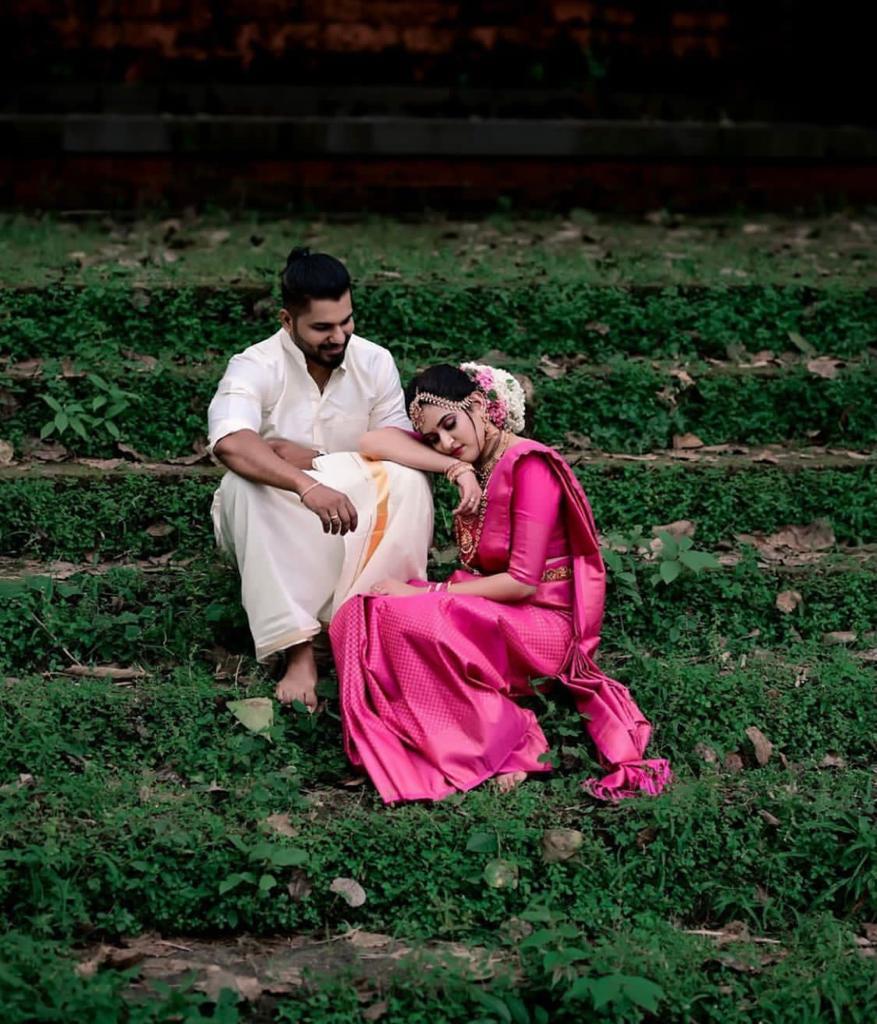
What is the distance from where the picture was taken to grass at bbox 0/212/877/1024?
3658 mm

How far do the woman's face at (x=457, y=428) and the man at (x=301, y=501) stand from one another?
0.76 ft

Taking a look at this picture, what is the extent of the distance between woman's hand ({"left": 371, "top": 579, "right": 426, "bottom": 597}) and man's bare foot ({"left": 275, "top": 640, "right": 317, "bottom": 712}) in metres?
0.32

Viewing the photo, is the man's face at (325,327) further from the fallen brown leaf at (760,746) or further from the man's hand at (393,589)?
the fallen brown leaf at (760,746)

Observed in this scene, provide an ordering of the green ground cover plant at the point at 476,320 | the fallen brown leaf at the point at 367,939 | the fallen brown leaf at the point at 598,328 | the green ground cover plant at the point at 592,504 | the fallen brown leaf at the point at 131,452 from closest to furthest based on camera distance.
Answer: the fallen brown leaf at the point at 367,939
the green ground cover plant at the point at 592,504
the fallen brown leaf at the point at 131,452
the green ground cover plant at the point at 476,320
the fallen brown leaf at the point at 598,328

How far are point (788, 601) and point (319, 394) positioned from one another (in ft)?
6.24

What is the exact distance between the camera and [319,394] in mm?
4902

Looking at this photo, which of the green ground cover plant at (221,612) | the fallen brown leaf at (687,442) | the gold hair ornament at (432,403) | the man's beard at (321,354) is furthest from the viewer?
the fallen brown leaf at (687,442)

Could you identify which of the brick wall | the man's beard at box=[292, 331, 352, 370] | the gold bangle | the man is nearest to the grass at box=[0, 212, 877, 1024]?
the man

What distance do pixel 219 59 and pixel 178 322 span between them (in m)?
3.26

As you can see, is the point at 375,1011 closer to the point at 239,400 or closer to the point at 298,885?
the point at 298,885

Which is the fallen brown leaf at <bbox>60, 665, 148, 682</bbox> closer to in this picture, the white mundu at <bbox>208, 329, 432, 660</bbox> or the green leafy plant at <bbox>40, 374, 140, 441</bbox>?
the white mundu at <bbox>208, 329, 432, 660</bbox>

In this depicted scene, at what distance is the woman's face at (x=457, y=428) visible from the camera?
14.6 feet

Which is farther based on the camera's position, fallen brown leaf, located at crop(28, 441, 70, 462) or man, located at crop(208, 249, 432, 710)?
fallen brown leaf, located at crop(28, 441, 70, 462)

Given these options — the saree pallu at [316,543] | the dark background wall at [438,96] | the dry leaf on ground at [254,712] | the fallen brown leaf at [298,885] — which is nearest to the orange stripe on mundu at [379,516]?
the saree pallu at [316,543]
